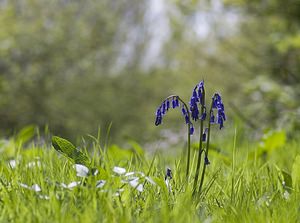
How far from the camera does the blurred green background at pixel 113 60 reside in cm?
853

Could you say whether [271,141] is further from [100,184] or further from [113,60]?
[113,60]

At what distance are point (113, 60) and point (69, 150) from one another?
10637 mm

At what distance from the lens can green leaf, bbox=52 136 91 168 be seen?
5.86 feet

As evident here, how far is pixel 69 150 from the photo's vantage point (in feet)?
5.90

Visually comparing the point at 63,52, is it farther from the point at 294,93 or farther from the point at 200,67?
the point at 294,93

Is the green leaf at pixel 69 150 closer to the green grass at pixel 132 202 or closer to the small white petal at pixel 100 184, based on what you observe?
the green grass at pixel 132 202

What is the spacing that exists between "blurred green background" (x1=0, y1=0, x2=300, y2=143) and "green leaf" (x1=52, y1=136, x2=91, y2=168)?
4788 millimetres

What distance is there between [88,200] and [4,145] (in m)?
1.93

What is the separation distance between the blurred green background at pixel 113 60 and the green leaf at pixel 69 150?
4788mm

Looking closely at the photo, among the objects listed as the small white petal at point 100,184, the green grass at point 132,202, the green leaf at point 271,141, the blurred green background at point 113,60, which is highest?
the blurred green background at point 113,60

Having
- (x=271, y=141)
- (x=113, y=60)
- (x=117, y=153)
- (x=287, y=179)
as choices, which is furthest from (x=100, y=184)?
(x=113, y=60)

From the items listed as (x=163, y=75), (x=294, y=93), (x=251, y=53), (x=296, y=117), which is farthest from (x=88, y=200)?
(x=163, y=75)

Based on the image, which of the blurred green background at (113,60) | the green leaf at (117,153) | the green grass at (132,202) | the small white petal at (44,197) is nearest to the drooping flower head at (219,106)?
the green grass at (132,202)

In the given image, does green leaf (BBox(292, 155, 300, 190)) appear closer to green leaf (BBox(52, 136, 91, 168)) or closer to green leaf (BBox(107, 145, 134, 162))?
green leaf (BBox(52, 136, 91, 168))
